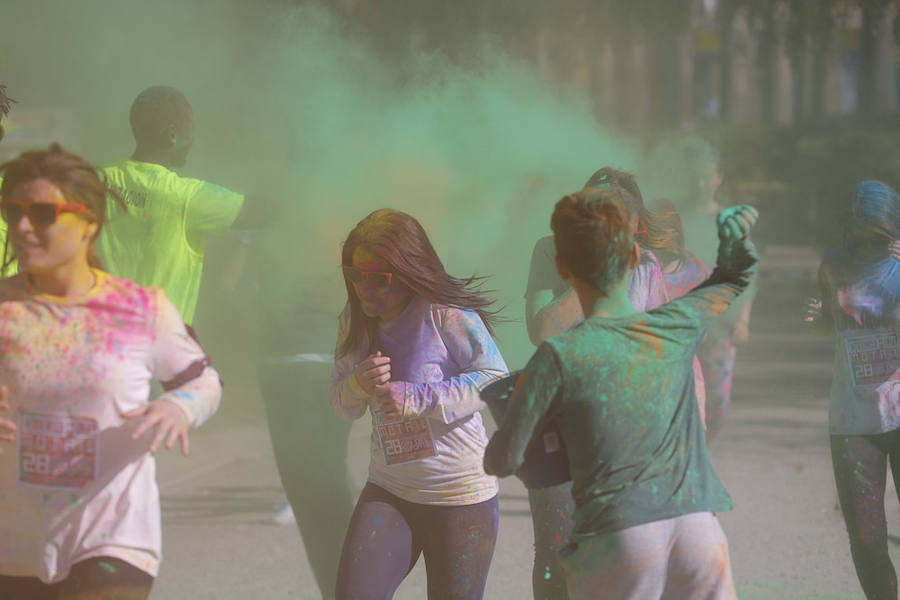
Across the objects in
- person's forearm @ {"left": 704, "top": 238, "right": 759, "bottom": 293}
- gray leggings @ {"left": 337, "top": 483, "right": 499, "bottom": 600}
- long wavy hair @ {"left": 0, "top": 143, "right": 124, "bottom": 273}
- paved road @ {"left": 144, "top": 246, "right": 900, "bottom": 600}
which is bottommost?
paved road @ {"left": 144, "top": 246, "right": 900, "bottom": 600}

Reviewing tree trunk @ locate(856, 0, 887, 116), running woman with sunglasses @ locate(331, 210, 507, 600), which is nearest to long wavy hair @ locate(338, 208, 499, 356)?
running woman with sunglasses @ locate(331, 210, 507, 600)

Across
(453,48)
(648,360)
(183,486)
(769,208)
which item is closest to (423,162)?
(183,486)

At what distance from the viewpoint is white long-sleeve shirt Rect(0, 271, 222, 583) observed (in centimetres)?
253

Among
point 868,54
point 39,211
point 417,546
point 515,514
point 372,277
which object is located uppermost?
point 868,54

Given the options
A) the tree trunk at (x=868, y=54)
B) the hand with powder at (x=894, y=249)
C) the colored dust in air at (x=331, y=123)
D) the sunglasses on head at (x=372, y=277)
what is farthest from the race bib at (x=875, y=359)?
the tree trunk at (x=868, y=54)

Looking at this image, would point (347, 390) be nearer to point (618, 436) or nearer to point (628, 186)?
point (618, 436)

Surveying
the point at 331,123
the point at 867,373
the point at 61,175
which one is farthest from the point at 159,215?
the point at 331,123

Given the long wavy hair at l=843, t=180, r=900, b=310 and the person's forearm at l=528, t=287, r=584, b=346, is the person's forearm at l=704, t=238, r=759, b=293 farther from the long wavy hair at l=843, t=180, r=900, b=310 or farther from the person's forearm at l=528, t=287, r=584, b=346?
the long wavy hair at l=843, t=180, r=900, b=310

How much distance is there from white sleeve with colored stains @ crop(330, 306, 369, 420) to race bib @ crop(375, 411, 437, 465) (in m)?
0.12

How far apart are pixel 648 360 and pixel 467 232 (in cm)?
446

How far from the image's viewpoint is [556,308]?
3830mm

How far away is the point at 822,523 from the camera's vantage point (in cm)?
576

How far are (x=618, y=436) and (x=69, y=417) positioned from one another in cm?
113

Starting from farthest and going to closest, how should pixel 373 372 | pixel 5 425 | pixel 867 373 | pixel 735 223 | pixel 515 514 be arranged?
pixel 515 514 → pixel 867 373 → pixel 373 372 → pixel 735 223 → pixel 5 425
